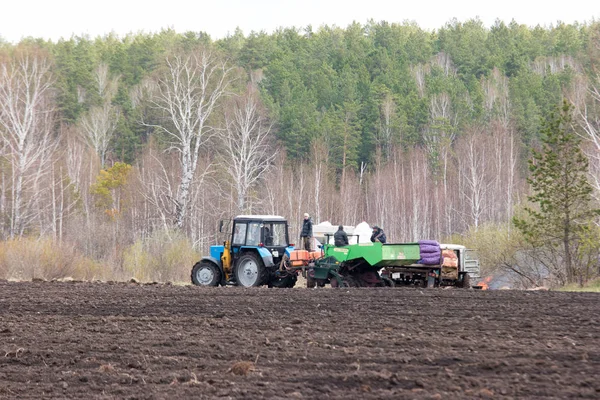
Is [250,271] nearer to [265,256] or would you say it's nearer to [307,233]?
[265,256]

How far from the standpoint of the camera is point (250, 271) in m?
25.0

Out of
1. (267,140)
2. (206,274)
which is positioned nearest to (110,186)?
(267,140)

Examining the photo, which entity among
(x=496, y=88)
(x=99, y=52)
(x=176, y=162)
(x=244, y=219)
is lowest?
(x=244, y=219)

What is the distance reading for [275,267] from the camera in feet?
81.9

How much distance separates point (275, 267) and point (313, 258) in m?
1.06

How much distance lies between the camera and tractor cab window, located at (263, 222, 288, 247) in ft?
82.7

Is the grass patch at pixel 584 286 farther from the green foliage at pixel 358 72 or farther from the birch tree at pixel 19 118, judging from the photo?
the green foliage at pixel 358 72

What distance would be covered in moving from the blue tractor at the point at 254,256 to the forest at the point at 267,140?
1074cm

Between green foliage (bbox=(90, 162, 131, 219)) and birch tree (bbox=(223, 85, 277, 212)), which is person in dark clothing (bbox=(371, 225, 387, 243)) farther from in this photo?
green foliage (bbox=(90, 162, 131, 219))

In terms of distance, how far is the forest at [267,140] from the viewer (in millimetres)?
44844

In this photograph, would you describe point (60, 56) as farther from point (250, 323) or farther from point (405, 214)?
point (250, 323)

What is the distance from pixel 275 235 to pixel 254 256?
0.88m

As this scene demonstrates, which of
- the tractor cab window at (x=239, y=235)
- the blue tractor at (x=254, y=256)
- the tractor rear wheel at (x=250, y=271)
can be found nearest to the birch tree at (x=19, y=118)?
the blue tractor at (x=254, y=256)

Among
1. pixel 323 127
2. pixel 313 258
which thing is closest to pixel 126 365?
pixel 313 258
